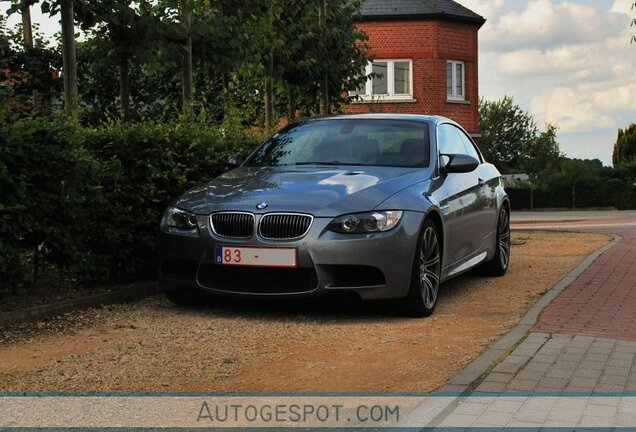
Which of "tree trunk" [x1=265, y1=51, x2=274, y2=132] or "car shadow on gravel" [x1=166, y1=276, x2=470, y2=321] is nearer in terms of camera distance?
"car shadow on gravel" [x1=166, y1=276, x2=470, y2=321]

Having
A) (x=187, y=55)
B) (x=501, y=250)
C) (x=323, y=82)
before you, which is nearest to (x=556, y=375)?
(x=501, y=250)

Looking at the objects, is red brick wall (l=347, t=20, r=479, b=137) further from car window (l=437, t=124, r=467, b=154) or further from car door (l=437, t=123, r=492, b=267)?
car door (l=437, t=123, r=492, b=267)

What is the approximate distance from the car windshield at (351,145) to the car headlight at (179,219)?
1258mm


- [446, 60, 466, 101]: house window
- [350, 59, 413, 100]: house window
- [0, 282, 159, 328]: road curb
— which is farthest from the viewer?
[446, 60, 466, 101]: house window

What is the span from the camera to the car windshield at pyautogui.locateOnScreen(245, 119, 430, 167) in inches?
313

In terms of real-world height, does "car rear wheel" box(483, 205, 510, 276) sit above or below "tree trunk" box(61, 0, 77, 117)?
below

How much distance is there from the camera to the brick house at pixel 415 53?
116ft

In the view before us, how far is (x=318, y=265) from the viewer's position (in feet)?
21.8

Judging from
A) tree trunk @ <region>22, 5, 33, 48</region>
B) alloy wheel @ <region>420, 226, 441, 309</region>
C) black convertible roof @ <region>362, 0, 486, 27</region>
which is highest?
black convertible roof @ <region>362, 0, 486, 27</region>

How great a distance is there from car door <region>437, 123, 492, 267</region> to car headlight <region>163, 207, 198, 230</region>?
2112mm

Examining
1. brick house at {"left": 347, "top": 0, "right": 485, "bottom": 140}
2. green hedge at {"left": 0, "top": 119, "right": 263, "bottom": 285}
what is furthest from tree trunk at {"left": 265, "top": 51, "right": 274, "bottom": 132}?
brick house at {"left": 347, "top": 0, "right": 485, "bottom": 140}

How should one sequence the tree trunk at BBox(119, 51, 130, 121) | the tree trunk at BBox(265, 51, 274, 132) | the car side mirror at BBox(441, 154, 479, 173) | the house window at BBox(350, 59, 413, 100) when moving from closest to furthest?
the car side mirror at BBox(441, 154, 479, 173)
the tree trunk at BBox(119, 51, 130, 121)
the tree trunk at BBox(265, 51, 274, 132)
the house window at BBox(350, 59, 413, 100)

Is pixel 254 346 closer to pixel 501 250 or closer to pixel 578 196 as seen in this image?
pixel 501 250

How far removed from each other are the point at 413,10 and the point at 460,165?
28.7m
